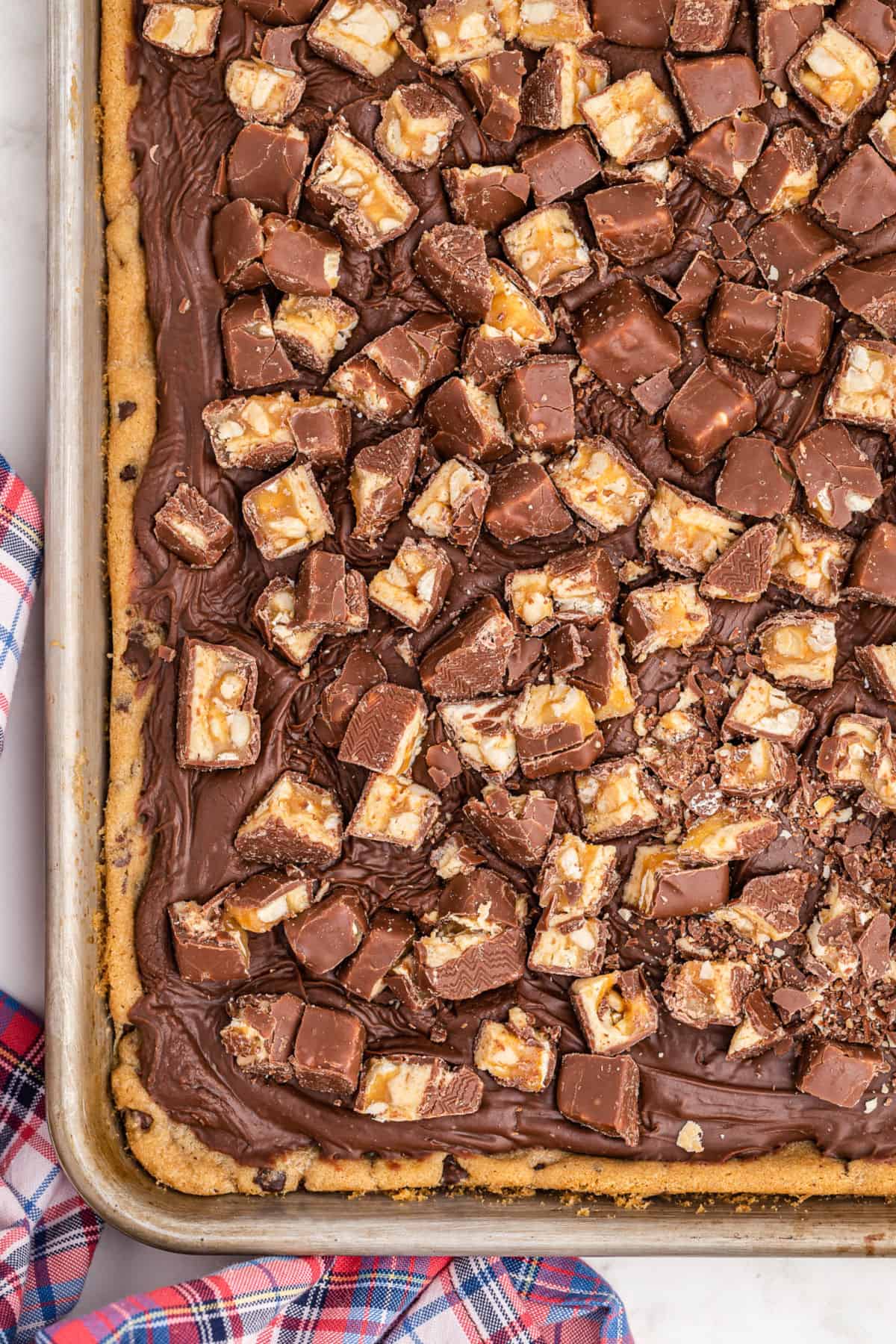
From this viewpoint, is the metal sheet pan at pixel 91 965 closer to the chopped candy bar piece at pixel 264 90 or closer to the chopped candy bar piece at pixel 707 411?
the chopped candy bar piece at pixel 264 90

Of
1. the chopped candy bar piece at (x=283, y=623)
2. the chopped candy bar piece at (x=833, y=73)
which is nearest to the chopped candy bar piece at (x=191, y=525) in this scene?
the chopped candy bar piece at (x=283, y=623)

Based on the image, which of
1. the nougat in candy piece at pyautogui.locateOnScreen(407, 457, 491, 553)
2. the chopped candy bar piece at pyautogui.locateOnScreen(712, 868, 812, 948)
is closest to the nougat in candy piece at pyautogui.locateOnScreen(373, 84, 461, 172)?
the nougat in candy piece at pyautogui.locateOnScreen(407, 457, 491, 553)

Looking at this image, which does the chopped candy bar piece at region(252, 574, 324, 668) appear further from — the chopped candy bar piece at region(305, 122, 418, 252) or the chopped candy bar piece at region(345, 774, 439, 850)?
the chopped candy bar piece at region(305, 122, 418, 252)

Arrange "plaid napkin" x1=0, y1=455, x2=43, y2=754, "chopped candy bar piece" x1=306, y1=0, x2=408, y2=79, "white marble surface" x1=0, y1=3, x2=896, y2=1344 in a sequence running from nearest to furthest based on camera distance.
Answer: "chopped candy bar piece" x1=306, y1=0, x2=408, y2=79 → "plaid napkin" x1=0, y1=455, x2=43, y2=754 → "white marble surface" x1=0, y1=3, x2=896, y2=1344

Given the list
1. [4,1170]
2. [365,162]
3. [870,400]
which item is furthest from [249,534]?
[4,1170]

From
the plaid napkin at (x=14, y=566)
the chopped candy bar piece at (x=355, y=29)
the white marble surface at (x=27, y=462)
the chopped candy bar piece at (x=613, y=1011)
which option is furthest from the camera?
the white marble surface at (x=27, y=462)
